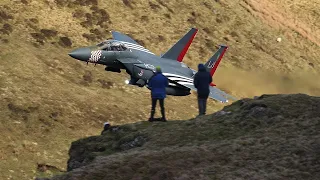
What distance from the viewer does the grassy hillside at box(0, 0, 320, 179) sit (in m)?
36.7

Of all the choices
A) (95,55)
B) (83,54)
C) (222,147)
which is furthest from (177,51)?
(222,147)

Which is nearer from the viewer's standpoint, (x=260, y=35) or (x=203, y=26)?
(x=203, y=26)

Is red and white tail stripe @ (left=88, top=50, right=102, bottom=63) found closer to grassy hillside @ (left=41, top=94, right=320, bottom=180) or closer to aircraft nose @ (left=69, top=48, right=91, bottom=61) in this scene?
aircraft nose @ (left=69, top=48, right=91, bottom=61)

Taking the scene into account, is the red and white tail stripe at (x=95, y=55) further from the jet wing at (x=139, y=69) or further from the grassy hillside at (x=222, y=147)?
the grassy hillside at (x=222, y=147)

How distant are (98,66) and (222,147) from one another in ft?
116

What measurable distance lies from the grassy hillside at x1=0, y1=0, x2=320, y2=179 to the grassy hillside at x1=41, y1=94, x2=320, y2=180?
519 inches

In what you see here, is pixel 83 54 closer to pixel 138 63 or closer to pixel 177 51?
pixel 138 63

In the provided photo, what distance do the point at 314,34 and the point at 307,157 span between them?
205ft

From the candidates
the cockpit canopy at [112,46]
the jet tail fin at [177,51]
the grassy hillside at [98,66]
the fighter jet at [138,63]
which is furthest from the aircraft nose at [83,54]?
the jet tail fin at [177,51]

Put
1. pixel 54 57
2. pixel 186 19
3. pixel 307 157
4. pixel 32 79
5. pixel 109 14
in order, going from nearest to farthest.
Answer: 1. pixel 307 157
2. pixel 32 79
3. pixel 54 57
4. pixel 109 14
5. pixel 186 19

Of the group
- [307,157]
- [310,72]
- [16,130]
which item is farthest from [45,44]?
[307,157]

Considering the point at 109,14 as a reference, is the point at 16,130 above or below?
below

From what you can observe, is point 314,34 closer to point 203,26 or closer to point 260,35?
point 260,35

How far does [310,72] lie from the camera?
6619 centimetres
